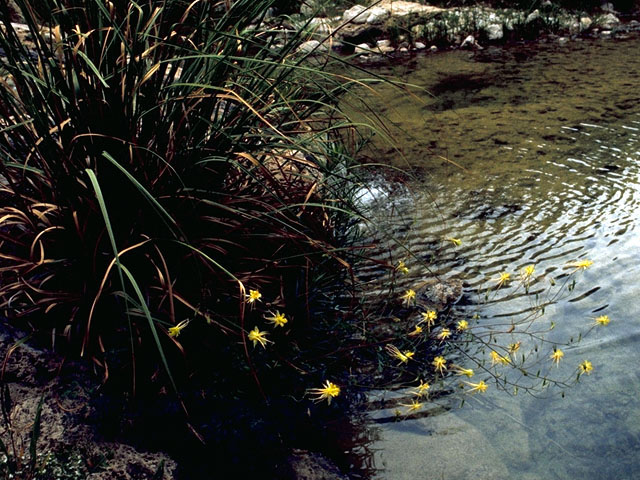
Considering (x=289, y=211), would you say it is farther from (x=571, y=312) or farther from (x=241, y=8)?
(x=571, y=312)

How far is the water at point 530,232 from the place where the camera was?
230cm

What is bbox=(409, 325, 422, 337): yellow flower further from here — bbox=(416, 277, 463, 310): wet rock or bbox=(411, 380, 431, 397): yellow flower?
bbox=(416, 277, 463, 310): wet rock

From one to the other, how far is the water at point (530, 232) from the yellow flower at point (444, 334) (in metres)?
0.25

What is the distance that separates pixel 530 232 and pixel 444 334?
173 centimetres

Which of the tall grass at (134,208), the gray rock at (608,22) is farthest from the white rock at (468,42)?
the tall grass at (134,208)

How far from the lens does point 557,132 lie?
615 cm

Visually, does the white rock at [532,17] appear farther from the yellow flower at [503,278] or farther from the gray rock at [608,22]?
the yellow flower at [503,278]

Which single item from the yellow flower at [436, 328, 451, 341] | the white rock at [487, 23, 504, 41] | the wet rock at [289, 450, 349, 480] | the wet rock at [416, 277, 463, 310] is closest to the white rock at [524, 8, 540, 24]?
the white rock at [487, 23, 504, 41]

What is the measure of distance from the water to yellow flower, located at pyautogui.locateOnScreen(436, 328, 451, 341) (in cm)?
25

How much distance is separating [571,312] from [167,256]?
2.17m

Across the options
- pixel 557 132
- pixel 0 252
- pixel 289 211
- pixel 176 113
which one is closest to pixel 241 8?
pixel 176 113

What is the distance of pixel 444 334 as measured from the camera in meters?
2.73

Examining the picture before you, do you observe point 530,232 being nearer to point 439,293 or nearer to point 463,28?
point 439,293

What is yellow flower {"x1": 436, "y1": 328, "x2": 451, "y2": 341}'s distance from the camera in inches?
108
